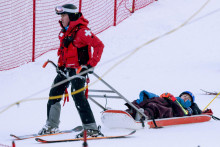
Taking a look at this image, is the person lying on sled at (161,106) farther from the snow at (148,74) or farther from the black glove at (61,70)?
the black glove at (61,70)

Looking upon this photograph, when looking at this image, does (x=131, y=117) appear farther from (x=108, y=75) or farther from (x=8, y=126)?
(x=108, y=75)

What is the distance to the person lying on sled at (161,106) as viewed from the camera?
6.23 metres

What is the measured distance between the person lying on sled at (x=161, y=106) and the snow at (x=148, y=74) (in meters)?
0.22

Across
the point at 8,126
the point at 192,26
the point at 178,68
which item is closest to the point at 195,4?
the point at 192,26

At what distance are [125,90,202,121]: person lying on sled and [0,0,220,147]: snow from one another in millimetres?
223

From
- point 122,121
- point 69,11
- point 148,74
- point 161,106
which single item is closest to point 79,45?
point 69,11

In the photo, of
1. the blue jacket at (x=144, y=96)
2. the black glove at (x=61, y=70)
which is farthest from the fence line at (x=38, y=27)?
the black glove at (x=61, y=70)

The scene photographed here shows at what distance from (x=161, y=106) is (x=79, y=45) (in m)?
1.46

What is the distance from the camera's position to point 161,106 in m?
6.25

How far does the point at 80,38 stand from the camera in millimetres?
5473

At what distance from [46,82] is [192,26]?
5813 millimetres

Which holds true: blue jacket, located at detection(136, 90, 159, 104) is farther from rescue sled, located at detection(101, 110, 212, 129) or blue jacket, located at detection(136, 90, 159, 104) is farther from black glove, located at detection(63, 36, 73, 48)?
black glove, located at detection(63, 36, 73, 48)

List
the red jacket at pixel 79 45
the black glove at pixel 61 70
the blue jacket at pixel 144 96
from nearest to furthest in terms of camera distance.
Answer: the red jacket at pixel 79 45
the black glove at pixel 61 70
the blue jacket at pixel 144 96

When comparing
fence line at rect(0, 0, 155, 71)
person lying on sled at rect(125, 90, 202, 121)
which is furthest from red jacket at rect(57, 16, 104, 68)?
fence line at rect(0, 0, 155, 71)
